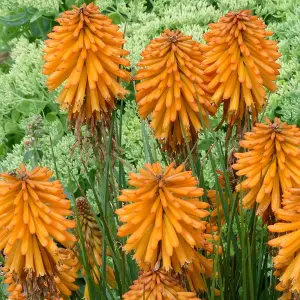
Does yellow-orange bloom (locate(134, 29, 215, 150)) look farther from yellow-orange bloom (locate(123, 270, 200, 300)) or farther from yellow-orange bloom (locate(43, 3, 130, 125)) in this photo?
yellow-orange bloom (locate(123, 270, 200, 300))

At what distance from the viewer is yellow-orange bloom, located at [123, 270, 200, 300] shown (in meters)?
2.06

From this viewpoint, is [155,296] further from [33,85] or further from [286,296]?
[33,85]

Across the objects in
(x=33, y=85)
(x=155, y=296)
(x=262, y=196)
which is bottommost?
(x=155, y=296)

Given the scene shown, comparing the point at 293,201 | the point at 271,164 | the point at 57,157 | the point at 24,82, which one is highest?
the point at 24,82

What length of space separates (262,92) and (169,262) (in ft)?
3.08

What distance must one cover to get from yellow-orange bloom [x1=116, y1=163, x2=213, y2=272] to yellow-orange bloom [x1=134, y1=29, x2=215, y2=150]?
541 millimetres

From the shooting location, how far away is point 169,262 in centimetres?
214

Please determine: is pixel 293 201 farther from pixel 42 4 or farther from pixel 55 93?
pixel 42 4

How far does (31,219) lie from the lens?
7.23ft

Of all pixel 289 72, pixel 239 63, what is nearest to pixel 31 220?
pixel 239 63

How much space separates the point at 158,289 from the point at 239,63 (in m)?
1.07

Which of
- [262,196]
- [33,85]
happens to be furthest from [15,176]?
[33,85]

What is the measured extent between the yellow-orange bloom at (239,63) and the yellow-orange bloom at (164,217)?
686mm

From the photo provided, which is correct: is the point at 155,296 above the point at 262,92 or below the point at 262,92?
below
